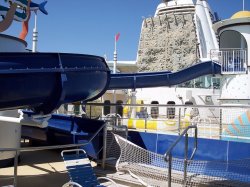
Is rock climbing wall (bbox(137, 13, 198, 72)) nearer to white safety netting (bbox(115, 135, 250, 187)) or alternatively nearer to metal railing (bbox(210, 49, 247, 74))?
metal railing (bbox(210, 49, 247, 74))

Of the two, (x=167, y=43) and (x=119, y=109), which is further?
(x=167, y=43)

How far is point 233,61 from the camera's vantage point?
1305 cm

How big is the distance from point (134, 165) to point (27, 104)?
272 cm

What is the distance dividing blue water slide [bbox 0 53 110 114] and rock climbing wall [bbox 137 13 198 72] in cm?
3134

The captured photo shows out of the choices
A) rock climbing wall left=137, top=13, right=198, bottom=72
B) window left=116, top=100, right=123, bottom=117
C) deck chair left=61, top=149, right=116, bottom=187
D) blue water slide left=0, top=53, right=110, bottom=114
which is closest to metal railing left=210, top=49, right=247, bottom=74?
window left=116, top=100, right=123, bottom=117

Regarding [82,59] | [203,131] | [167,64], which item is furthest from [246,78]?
[167,64]

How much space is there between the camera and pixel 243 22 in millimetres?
12969

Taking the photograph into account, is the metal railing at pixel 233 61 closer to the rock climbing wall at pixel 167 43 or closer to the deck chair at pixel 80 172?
the deck chair at pixel 80 172

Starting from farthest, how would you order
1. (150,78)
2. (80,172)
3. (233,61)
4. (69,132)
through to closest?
(233,61) → (150,78) → (69,132) → (80,172)

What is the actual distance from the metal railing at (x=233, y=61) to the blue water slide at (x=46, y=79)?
8595 millimetres

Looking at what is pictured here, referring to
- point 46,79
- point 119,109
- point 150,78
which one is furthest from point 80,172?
point 119,109

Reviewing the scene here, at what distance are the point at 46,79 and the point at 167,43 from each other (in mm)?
33892

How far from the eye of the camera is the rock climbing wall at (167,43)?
36500 millimetres

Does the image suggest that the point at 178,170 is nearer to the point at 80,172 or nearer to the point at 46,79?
the point at 80,172
